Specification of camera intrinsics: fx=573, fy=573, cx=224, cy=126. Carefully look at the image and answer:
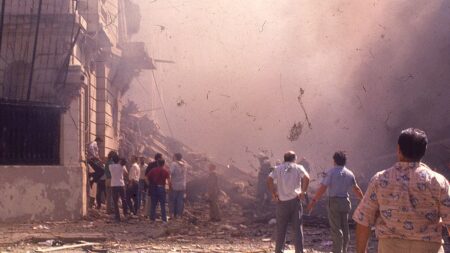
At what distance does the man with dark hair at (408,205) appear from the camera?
3129 mm

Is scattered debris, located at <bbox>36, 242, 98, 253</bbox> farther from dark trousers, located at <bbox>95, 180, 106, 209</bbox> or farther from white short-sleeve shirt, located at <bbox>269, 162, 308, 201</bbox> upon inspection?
dark trousers, located at <bbox>95, 180, 106, 209</bbox>

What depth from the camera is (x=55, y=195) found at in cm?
1198

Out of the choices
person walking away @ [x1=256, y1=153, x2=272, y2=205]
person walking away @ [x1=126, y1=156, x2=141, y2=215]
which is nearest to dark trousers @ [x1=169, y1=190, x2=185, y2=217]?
person walking away @ [x1=126, y1=156, x2=141, y2=215]

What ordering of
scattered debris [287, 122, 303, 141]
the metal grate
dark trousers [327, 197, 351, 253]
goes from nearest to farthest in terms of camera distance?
dark trousers [327, 197, 351, 253] → the metal grate → scattered debris [287, 122, 303, 141]

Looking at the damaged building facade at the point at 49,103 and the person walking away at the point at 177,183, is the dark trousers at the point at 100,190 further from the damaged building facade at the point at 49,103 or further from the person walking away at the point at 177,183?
the person walking away at the point at 177,183

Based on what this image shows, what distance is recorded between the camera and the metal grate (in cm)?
1155

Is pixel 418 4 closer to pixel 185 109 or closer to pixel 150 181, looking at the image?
pixel 185 109

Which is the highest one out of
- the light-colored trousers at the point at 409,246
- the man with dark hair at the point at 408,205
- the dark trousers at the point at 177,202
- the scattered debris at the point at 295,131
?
the scattered debris at the point at 295,131

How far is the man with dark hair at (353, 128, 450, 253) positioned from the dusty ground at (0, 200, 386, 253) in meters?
5.12

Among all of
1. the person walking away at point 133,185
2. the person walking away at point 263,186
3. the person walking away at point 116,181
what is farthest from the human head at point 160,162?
the person walking away at point 263,186

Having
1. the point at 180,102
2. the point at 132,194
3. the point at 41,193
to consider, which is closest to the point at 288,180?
the point at 41,193

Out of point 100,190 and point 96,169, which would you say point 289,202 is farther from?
point 100,190

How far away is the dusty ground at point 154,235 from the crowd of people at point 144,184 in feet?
1.42

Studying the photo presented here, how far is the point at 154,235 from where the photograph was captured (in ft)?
32.6
